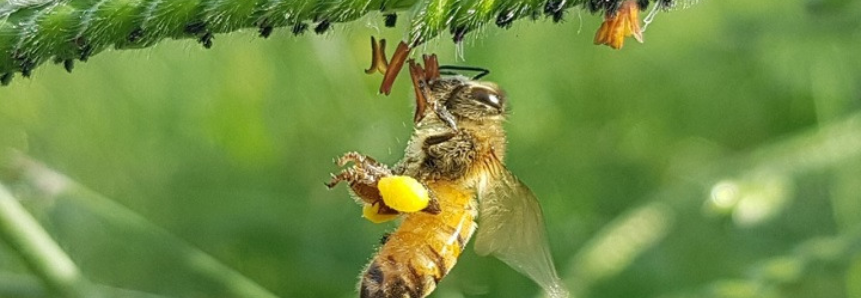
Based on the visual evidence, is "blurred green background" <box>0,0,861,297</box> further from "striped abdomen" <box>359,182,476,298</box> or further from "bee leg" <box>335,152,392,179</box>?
"bee leg" <box>335,152,392,179</box>

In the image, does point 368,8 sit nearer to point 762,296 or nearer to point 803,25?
point 762,296

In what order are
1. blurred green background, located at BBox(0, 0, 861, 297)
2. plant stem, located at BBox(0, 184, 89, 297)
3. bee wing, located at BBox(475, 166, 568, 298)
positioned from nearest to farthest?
bee wing, located at BBox(475, 166, 568, 298) < plant stem, located at BBox(0, 184, 89, 297) < blurred green background, located at BBox(0, 0, 861, 297)

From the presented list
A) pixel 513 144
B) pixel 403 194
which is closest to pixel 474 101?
pixel 403 194

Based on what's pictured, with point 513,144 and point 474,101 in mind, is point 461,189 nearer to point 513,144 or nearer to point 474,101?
point 474,101

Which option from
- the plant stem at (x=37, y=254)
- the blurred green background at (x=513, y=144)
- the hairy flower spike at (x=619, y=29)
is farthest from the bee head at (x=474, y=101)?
the blurred green background at (x=513, y=144)

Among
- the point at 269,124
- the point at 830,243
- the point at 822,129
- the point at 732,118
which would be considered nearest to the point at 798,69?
the point at 732,118

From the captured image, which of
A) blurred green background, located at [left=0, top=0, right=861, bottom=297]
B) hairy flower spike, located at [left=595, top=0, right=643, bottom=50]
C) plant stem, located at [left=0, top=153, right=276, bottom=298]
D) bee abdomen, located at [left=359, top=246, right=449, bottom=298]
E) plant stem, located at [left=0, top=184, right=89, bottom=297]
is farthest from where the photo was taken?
blurred green background, located at [left=0, top=0, right=861, bottom=297]

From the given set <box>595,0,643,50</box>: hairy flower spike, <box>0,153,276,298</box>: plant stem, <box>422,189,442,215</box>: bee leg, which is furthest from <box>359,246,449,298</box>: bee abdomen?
<box>0,153,276,298</box>: plant stem
